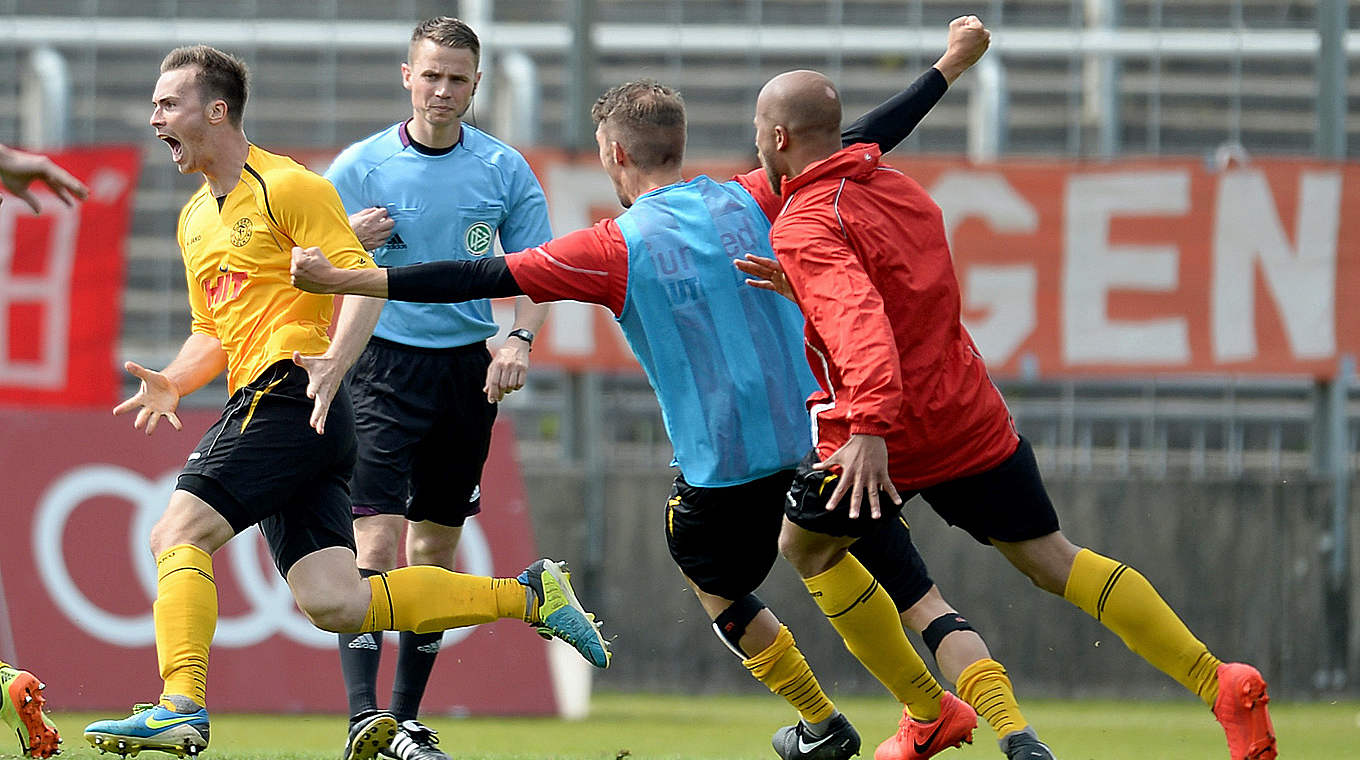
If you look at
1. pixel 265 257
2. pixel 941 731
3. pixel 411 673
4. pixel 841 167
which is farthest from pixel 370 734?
pixel 841 167

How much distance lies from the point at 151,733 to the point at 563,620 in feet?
4.39

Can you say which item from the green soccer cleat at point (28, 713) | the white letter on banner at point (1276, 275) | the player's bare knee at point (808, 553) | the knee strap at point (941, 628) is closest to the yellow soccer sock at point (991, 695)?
the knee strap at point (941, 628)

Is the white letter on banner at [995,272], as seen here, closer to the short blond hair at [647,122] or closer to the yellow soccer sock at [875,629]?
the yellow soccer sock at [875,629]

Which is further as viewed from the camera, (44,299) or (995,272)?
(995,272)

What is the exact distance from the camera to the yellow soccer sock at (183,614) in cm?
507

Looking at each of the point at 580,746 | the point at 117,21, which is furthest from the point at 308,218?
the point at 117,21

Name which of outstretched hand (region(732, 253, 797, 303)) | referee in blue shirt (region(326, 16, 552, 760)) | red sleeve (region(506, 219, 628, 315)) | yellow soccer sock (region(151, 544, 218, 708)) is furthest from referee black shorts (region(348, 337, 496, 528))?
outstretched hand (region(732, 253, 797, 303))

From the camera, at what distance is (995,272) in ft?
34.9

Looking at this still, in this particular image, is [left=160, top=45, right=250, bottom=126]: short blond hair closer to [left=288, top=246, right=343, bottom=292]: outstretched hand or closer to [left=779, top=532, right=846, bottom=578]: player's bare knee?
[left=288, top=246, right=343, bottom=292]: outstretched hand

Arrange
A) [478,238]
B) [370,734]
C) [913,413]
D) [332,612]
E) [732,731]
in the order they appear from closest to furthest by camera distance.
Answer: [913,413]
[332,612]
[370,734]
[478,238]
[732,731]

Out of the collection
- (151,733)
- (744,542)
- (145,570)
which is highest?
(744,542)

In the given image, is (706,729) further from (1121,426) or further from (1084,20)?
(1084,20)

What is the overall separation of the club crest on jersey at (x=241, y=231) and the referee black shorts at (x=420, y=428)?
94cm

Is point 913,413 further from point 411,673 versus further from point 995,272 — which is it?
point 995,272
